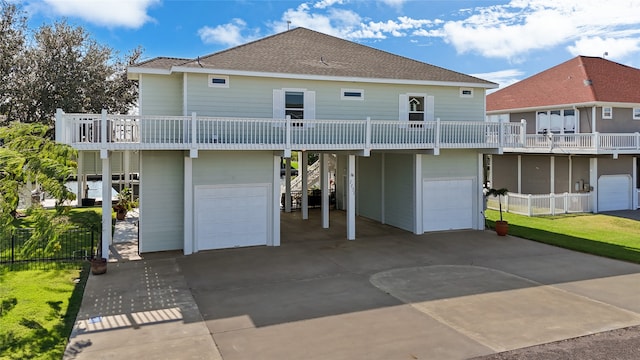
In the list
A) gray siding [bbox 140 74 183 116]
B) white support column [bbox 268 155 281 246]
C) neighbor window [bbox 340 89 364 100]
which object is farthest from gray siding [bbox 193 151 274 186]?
neighbor window [bbox 340 89 364 100]

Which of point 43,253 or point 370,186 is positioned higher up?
point 370,186

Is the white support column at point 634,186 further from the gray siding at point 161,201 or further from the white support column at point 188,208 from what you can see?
the gray siding at point 161,201

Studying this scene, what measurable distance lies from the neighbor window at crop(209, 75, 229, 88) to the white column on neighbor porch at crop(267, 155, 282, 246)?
2966 mm

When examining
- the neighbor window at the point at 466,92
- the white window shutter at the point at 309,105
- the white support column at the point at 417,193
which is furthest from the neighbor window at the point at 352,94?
the neighbor window at the point at 466,92

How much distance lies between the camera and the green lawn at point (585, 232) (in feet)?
49.6

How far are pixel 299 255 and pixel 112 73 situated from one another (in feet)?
59.9

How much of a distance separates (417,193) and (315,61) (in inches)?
255

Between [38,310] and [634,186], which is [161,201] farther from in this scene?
[634,186]

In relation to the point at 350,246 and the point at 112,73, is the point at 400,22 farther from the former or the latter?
the point at 112,73

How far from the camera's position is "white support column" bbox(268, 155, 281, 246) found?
16016 millimetres

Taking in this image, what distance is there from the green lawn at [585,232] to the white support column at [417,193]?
12.1ft

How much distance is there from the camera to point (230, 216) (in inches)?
617

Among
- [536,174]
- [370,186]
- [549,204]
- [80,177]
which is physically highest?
[536,174]

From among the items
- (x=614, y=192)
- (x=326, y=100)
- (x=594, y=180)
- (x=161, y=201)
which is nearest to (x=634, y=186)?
(x=614, y=192)
